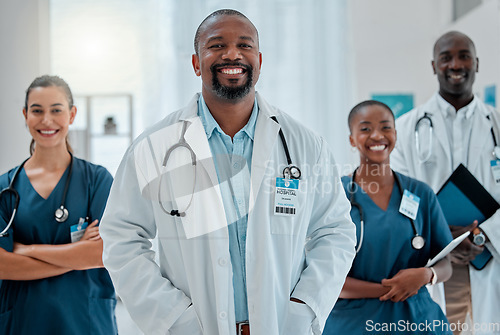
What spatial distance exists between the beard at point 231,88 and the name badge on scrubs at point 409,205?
0.78m

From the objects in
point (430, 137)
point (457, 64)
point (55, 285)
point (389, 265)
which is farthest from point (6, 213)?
point (457, 64)

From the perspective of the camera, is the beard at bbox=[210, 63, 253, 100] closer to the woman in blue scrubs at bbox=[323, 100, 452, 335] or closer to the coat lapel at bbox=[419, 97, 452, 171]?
the woman in blue scrubs at bbox=[323, 100, 452, 335]

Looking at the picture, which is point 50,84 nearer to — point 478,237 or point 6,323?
point 6,323

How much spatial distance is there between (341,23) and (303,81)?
18.7 inches

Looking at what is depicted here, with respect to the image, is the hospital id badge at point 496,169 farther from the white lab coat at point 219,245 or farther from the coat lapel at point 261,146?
the coat lapel at point 261,146

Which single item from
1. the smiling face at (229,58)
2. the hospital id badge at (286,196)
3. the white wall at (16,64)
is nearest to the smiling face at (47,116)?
the white wall at (16,64)

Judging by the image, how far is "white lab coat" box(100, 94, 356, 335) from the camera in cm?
126

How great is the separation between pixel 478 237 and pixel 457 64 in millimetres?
835

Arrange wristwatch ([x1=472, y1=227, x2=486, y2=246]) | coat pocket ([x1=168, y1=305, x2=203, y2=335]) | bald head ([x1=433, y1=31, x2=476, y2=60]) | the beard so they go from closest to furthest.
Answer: coat pocket ([x1=168, y1=305, x2=203, y2=335]) → the beard → wristwatch ([x1=472, y1=227, x2=486, y2=246]) → bald head ([x1=433, y1=31, x2=476, y2=60])

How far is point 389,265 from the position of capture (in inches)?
66.9

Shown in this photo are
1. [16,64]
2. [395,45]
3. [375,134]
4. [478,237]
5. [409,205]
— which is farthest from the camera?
[395,45]

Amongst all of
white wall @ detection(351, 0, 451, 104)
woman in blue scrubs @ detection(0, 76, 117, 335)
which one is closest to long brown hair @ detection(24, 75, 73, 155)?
woman in blue scrubs @ detection(0, 76, 117, 335)

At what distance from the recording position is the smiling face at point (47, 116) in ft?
5.98

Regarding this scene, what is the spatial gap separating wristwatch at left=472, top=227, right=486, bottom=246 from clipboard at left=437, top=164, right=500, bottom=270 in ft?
0.24
